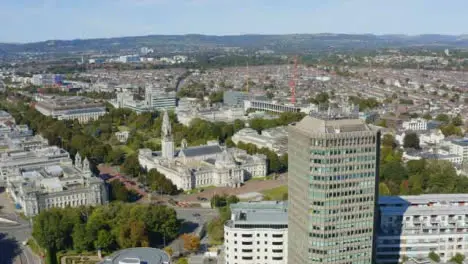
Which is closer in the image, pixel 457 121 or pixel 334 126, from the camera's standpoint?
pixel 334 126

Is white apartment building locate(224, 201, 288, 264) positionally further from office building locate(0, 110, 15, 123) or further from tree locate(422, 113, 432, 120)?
office building locate(0, 110, 15, 123)

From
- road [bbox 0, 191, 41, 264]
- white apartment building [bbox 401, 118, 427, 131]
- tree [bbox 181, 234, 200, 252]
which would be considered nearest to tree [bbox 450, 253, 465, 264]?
tree [bbox 181, 234, 200, 252]

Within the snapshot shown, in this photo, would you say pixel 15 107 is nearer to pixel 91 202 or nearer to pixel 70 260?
pixel 91 202

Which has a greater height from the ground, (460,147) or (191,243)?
(460,147)

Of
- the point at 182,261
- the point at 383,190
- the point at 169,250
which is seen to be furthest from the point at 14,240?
the point at 383,190

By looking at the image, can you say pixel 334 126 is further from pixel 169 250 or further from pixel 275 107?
pixel 275 107
